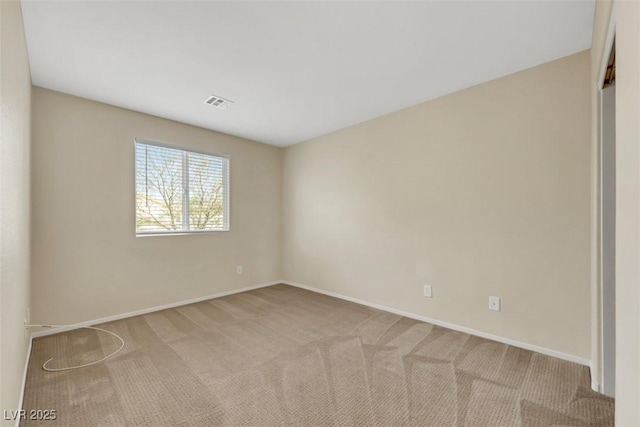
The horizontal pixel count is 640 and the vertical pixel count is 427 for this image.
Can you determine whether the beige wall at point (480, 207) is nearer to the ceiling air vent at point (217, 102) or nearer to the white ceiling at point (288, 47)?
the white ceiling at point (288, 47)

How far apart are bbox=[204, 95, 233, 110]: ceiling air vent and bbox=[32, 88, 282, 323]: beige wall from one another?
35.8 inches

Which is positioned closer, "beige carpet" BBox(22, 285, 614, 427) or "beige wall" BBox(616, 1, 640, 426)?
"beige wall" BBox(616, 1, 640, 426)

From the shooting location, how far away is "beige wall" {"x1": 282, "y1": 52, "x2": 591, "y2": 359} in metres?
2.22

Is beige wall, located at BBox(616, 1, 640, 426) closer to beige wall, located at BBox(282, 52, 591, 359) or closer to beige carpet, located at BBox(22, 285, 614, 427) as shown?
beige carpet, located at BBox(22, 285, 614, 427)

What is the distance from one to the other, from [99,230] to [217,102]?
1897 mm

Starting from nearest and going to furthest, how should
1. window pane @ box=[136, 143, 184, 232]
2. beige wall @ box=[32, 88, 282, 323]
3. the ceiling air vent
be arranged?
beige wall @ box=[32, 88, 282, 323]
the ceiling air vent
window pane @ box=[136, 143, 184, 232]

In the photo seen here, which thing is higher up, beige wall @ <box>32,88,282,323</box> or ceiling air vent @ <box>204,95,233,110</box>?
ceiling air vent @ <box>204,95,233,110</box>

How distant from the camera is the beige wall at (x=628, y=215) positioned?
0.71 meters

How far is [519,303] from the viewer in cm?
245

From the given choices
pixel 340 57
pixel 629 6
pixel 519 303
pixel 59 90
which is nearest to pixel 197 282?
pixel 59 90

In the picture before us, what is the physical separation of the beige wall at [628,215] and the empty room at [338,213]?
0.05 feet

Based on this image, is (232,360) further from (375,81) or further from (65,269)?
(375,81)

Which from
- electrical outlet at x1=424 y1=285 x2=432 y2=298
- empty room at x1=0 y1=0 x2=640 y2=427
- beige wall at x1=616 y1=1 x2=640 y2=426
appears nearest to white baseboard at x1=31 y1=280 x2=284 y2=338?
empty room at x1=0 y1=0 x2=640 y2=427

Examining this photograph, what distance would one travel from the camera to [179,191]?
12.4 feet
